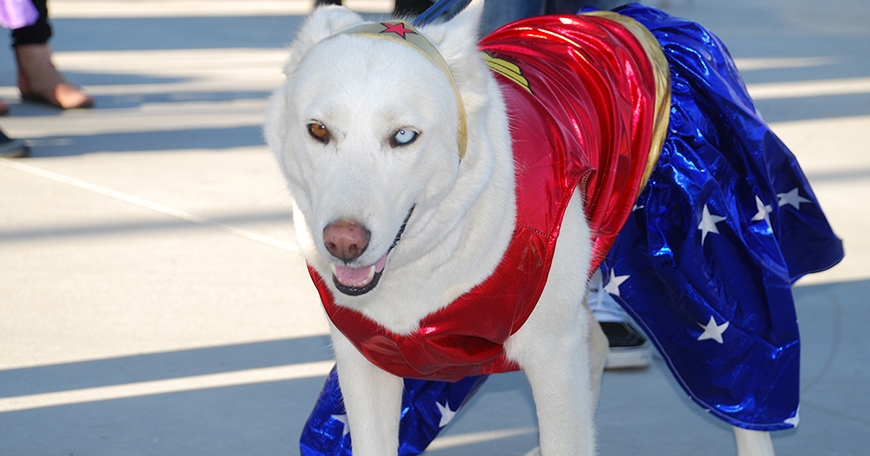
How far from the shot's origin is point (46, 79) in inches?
238

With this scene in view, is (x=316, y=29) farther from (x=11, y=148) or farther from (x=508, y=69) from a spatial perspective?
(x=11, y=148)

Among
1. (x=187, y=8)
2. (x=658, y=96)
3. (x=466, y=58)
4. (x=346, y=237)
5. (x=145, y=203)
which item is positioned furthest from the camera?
(x=187, y=8)

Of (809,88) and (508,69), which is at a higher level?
(508,69)

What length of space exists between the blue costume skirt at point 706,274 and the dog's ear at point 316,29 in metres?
0.83

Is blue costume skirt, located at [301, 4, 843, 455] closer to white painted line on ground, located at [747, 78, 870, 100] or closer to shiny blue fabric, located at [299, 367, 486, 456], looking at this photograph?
shiny blue fabric, located at [299, 367, 486, 456]

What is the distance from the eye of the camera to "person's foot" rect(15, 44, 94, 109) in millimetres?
6016

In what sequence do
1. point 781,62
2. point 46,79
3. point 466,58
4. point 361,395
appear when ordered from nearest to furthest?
point 466,58
point 361,395
point 46,79
point 781,62

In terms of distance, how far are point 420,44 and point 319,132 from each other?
0.79 feet

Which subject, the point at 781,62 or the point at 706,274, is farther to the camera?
the point at 781,62

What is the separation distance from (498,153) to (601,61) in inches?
22.5

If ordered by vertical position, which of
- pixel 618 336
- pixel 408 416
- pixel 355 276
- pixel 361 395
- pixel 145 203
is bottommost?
pixel 145 203

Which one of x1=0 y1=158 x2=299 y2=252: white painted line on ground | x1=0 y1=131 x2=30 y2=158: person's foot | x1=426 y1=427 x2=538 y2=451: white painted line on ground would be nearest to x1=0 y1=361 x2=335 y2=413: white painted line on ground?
x1=426 y1=427 x2=538 y2=451: white painted line on ground

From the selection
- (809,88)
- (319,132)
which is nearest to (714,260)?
(319,132)

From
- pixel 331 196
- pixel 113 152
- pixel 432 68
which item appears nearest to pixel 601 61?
pixel 432 68
